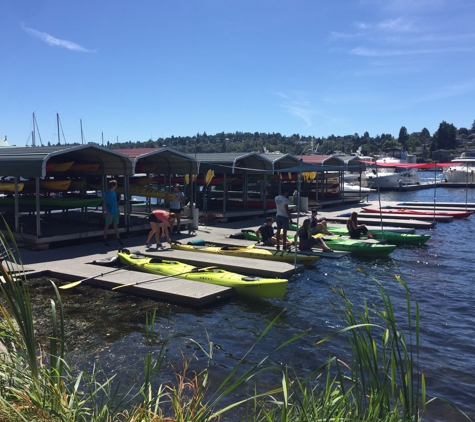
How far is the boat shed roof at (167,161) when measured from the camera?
62.5 ft

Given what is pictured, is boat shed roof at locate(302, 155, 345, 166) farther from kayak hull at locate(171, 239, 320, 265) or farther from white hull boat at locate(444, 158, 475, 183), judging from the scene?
white hull boat at locate(444, 158, 475, 183)

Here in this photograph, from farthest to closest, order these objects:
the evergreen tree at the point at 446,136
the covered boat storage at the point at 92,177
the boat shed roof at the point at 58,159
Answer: the evergreen tree at the point at 446,136, the covered boat storage at the point at 92,177, the boat shed roof at the point at 58,159

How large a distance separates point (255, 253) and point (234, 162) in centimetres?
842

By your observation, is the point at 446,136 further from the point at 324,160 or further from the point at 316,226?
the point at 316,226

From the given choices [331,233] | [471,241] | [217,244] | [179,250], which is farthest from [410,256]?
[179,250]

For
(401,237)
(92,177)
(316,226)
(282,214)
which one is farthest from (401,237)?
(92,177)

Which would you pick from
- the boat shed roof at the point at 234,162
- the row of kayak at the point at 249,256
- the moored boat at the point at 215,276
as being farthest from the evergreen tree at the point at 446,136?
the moored boat at the point at 215,276

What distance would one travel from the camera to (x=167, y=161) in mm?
20547

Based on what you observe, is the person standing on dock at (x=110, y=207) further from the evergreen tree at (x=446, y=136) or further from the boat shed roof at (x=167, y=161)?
the evergreen tree at (x=446, y=136)

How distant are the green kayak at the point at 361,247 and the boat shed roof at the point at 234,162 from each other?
6177 mm

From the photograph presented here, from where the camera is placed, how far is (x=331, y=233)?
62.7ft

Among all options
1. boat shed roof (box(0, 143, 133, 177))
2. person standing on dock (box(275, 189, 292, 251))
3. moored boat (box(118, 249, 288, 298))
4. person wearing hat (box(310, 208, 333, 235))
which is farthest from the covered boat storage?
person standing on dock (box(275, 189, 292, 251))

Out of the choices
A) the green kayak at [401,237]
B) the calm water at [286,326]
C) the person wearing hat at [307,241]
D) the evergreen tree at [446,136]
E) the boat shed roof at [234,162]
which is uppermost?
the evergreen tree at [446,136]

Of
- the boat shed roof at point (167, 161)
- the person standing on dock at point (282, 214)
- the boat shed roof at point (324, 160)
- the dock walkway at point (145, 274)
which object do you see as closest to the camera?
the dock walkway at point (145, 274)
